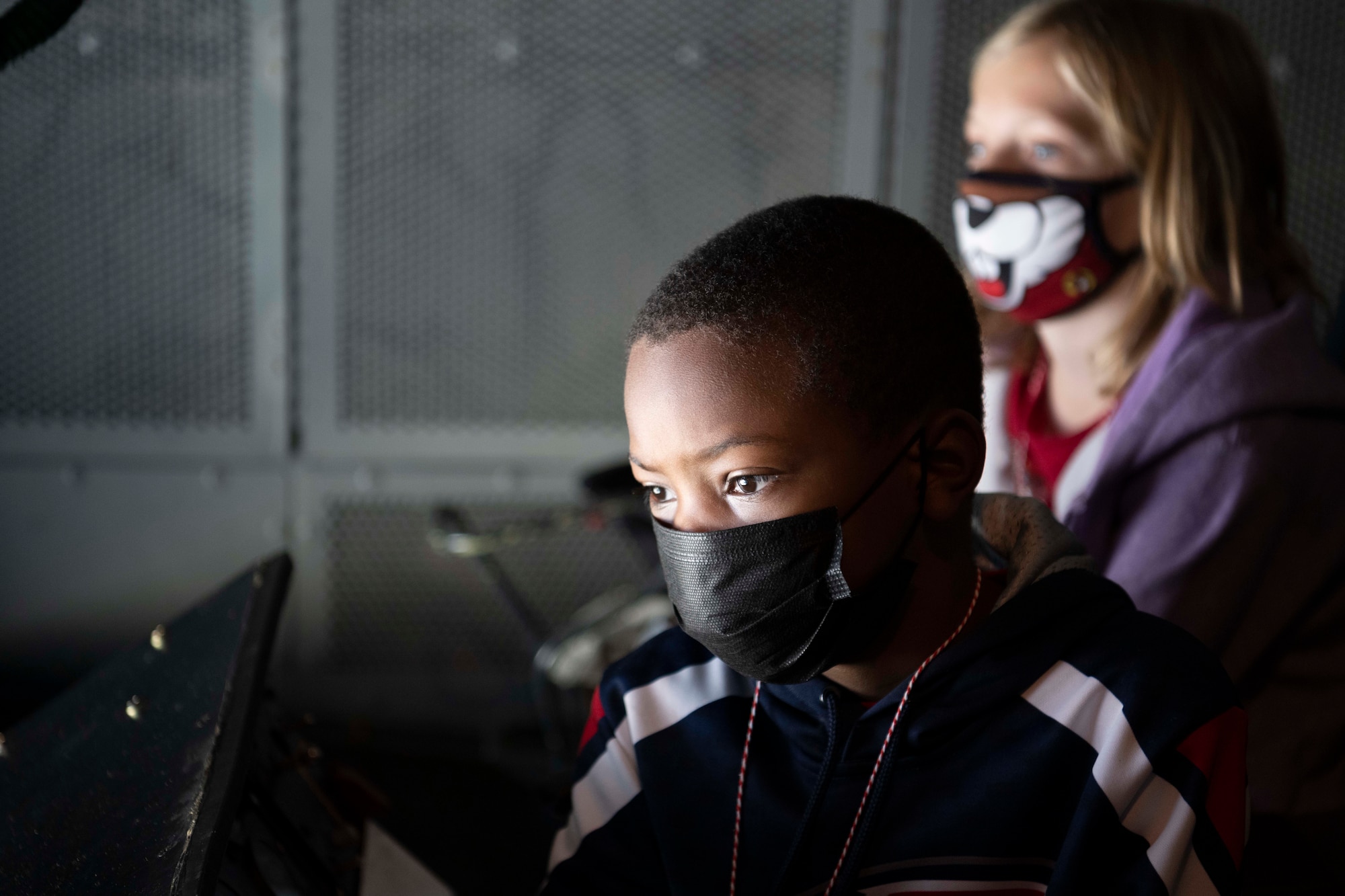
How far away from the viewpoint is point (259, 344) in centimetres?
221

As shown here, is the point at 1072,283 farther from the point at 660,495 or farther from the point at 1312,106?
the point at 1312,106

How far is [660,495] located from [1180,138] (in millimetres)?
859

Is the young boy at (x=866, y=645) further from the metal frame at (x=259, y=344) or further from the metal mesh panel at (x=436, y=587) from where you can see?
the metal frame at (x=259, y=344)

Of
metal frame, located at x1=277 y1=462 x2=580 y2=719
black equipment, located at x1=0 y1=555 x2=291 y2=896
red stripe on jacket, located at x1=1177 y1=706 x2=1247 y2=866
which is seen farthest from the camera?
metal frame, located at x1=277 y1=462 x2=580 y2=719

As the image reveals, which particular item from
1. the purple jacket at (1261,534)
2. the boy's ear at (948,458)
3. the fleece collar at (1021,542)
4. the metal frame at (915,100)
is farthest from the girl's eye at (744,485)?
the metal frame at (915,100)

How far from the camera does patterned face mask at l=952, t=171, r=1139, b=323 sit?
4.08 feet

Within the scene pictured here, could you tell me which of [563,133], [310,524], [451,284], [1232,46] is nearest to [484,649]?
[310,524]

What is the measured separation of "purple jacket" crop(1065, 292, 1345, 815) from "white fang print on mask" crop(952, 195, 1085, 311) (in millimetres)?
206

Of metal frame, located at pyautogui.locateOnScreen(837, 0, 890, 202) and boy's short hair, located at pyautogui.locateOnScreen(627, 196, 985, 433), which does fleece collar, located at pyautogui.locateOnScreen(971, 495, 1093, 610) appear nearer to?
boy's short hair, located at pyautogui.locateOnScreen(627, 196, 985, 433)

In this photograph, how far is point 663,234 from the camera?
2.22 meters

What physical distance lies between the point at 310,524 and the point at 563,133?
1081mm

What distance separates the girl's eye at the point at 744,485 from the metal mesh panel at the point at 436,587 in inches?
63.2

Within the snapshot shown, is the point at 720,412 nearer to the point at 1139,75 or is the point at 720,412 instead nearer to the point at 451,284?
the point at 1139,75

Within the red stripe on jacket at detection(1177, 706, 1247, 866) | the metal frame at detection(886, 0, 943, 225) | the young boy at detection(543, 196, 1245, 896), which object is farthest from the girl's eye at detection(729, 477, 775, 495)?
the metal frame at detection(886, 0, 943, 225)
